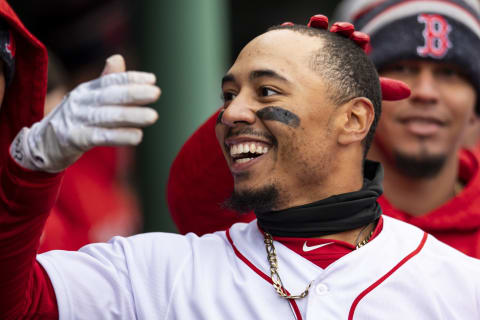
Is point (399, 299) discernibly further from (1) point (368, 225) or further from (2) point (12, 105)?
(2) point (12, 105)

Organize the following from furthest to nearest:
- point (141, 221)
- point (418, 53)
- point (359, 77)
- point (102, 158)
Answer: point (102, 158)
point (141, 221)
point (418, 53)
point (359, 77)

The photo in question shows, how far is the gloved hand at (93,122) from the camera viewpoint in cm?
203

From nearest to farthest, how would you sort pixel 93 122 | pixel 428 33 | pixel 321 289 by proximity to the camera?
1. pixel 93 122
2. pixel 321 289
3. pixel 428 33

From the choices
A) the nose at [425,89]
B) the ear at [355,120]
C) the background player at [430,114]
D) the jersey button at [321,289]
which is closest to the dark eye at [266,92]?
the ear at [355,120]

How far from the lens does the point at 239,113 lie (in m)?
2.50

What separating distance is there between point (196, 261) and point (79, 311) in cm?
40

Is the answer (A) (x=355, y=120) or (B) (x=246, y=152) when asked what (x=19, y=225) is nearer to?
(B) (x=246, y=152)

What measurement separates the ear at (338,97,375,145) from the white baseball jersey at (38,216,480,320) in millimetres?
340

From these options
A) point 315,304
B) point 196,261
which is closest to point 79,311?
point 196,261

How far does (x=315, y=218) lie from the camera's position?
2492 mm

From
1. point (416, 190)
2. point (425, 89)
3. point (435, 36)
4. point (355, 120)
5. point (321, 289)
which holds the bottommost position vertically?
point (321, 289)

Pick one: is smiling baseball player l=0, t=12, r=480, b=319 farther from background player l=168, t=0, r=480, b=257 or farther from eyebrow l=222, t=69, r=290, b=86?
background player l=168, t=0, r=480, b=257

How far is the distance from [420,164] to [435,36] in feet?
1.89

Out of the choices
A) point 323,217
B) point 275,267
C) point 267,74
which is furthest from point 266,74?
point 275,267
